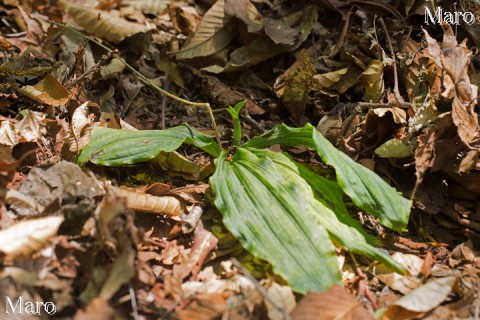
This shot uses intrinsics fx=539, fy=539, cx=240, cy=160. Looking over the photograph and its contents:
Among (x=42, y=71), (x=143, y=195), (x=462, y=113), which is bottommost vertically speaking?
(x=143, y=195)

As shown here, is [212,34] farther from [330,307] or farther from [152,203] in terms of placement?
[330,307]

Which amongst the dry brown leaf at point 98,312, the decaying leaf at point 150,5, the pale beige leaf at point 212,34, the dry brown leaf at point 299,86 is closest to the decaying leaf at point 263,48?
the pale beige leaf at point 212,34

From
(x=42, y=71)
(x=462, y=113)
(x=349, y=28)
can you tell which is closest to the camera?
(x=462, y=113)

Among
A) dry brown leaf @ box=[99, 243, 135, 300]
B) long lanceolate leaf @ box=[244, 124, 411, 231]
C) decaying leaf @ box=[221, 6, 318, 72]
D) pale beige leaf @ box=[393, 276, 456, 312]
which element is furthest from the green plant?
decaying leaf @ box=[221, 6, 318, 72]

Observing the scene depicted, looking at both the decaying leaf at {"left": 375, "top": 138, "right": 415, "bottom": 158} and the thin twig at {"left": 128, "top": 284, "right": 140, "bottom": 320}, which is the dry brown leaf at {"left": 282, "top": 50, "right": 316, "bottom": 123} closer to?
the decaying leaf at {"left": 375, "top": 138, "right": 415, "bottom": 158}

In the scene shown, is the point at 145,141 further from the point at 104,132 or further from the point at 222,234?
the point at 222,234

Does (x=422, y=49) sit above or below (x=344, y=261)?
above

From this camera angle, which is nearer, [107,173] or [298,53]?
[107,173]

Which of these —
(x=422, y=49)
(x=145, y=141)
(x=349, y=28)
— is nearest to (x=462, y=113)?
(x=422, y=49)
